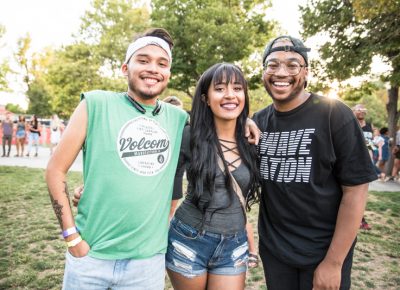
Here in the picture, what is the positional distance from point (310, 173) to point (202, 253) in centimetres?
97

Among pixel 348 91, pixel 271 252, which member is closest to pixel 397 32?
pixel 348 91

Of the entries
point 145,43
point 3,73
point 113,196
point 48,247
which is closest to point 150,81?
point 145,43

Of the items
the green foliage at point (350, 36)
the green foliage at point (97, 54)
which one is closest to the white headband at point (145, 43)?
the green foliage at point (350, 36)

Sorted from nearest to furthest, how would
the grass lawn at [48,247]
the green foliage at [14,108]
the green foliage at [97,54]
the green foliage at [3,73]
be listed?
1. the grass lawn at [48,247]
2. the green foliage at [3,73]
3. the green foliage at [97,54]
4. the green foliage at [14,108]

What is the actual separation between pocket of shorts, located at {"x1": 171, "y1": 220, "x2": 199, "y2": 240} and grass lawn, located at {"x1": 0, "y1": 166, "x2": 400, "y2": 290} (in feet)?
7.14

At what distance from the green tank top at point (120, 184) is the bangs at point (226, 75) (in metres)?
0.79

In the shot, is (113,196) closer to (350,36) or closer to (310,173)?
(310,173)

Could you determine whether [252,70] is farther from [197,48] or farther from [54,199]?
[54,199]

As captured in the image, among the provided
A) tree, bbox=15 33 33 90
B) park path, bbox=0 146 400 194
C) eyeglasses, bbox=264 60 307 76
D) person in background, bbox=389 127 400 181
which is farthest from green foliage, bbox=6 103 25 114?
eyeglasses, bbox=264 60 307 76

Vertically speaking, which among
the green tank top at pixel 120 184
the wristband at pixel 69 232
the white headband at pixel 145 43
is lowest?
the wristband at pixel 69 232

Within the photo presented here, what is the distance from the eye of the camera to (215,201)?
7.65 ft

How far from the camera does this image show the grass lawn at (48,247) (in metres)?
4.21

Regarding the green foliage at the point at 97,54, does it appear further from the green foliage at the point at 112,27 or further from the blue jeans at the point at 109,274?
the blue jeans at the point at 109,274

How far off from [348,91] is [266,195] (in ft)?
46.3
